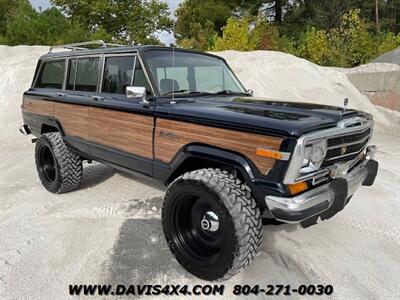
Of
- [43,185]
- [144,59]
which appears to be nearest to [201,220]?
[144,59]

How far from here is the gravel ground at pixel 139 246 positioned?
10.2 ft

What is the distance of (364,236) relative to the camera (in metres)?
3.89

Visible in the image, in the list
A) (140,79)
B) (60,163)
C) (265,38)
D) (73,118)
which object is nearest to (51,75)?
(73,118)

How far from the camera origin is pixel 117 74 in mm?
4176

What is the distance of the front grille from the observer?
296cm

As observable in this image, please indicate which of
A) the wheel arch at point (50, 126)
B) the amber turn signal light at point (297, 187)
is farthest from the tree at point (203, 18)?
the amber turn signal light at point (297, 187)

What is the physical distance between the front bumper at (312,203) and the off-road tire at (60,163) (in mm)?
3046

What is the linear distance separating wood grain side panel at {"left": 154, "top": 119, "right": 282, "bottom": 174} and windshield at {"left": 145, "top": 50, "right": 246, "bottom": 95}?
489 mm

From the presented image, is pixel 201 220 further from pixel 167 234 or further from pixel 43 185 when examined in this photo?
pixel 43 185

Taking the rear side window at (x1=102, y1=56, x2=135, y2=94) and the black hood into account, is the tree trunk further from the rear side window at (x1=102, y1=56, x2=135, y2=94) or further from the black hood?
the black hood

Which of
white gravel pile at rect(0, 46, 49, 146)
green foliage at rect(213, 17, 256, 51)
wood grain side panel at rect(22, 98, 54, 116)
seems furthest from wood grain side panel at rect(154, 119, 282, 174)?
green foliage at rect(213, 17, 256, 51)

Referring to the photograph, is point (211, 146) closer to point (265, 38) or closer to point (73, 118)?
point (73, 118)

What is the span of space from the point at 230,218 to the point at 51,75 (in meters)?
3.79

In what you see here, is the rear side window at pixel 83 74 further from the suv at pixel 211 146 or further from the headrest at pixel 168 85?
the headrest at pixel 168 85
